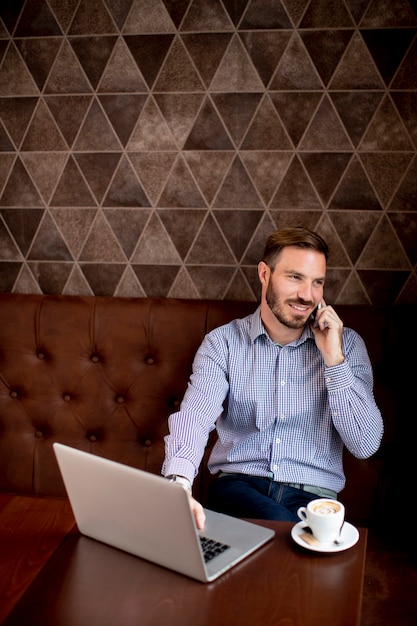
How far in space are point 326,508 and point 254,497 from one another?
480 mm

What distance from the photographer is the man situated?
5.93 feet

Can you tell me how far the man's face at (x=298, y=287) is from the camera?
1863 mm

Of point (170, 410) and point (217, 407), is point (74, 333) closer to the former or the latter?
point (170, 410)

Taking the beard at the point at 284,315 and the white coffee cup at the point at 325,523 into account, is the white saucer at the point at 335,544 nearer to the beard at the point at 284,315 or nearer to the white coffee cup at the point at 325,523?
the white coffee cup at the point at 325,523

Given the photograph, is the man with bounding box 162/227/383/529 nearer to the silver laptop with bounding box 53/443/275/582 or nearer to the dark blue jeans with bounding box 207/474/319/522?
the dark blue jeans with bounding box 207/474/319/522

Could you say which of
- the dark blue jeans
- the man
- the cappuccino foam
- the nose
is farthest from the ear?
the cappuccino foam

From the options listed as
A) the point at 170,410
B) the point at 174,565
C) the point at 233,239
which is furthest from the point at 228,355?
the point at 174,565

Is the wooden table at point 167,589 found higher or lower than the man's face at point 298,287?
lower

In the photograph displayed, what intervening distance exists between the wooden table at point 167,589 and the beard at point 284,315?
26.0 inches

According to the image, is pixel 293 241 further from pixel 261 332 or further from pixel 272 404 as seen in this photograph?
pixel 272 404

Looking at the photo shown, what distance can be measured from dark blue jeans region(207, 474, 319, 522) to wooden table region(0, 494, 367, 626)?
Result: 15.1 inches

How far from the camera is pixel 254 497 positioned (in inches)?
69.1

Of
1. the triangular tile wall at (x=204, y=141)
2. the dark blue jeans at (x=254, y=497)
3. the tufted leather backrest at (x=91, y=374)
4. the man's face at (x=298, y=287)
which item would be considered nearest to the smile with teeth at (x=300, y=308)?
the man's face at (x=298, y=287)

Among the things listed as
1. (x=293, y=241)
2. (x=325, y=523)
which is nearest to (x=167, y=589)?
(x=325, y=523)
